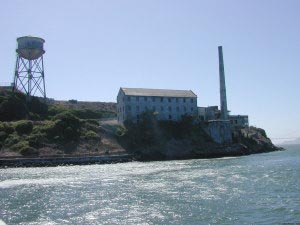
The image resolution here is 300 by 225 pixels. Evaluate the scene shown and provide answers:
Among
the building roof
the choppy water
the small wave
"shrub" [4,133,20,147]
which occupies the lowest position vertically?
the choppy water

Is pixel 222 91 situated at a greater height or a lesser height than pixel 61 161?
A: greater

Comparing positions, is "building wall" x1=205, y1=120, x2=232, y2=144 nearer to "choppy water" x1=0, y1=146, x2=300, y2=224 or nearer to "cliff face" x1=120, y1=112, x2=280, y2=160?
"cliff face" x1=120, y1=112, x2=280, y2=160

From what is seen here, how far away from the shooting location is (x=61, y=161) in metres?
67.8

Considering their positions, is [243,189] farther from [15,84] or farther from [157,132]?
[15,84]

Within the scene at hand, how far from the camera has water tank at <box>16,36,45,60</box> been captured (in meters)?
88.4

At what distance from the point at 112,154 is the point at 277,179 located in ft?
143

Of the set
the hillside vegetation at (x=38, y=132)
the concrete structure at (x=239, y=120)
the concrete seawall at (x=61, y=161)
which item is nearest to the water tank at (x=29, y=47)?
the hillside vegetation at (x=38, y=132)

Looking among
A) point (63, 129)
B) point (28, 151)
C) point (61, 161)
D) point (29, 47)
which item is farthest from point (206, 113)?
point (28, 151)

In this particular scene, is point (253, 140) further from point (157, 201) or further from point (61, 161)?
point (157, 201)

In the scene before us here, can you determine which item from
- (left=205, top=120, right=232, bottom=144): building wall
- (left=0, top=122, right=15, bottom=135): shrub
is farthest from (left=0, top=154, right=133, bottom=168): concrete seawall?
(left=205, top=120, right=232, bottom=144): building wall

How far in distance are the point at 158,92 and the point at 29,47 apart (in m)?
32.8

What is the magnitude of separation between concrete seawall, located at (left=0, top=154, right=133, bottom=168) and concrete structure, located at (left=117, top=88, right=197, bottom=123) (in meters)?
19.5

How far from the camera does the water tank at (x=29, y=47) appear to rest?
290 ft

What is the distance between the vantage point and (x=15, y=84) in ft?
300
